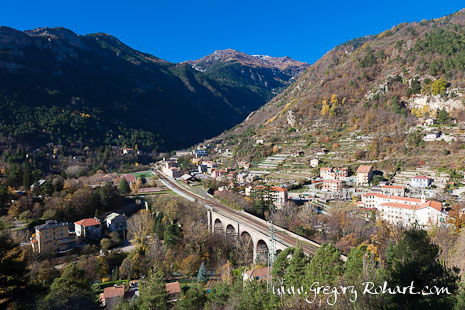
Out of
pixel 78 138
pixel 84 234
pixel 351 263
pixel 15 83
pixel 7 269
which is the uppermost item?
pixel 15 83

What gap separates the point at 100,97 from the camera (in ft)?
290

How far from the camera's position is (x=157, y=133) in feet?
284

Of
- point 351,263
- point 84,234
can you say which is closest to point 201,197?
point 84,234

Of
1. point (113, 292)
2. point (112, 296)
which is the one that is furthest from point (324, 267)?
point (113, 292)

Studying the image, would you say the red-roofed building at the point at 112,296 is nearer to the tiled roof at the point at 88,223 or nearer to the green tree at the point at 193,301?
the green tree at the point at 193,301

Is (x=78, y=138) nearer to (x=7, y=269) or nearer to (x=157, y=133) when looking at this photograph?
(x=157, y=133)

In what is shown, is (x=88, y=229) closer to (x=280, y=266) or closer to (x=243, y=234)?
(x=243, y=234)

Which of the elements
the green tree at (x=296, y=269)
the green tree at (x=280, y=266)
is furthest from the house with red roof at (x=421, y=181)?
the green tree at (x=296, y=269)

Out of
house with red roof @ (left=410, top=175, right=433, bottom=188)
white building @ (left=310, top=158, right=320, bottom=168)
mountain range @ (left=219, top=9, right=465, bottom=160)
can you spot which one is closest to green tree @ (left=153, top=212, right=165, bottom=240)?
white building @ (left=310, top=158, right=320, bottom=168)

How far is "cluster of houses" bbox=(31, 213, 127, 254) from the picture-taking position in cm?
2066

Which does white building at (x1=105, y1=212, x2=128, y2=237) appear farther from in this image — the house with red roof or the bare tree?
Answer: the house with red roof

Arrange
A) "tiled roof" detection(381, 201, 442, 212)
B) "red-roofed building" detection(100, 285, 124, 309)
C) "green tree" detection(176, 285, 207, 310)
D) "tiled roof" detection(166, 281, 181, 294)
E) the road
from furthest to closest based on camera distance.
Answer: "tiled roof" detection(381, 201, 442, 212) → the road → "tiled roof" detection(166, 281, 181, 294) → "red-roofed building" detection(100, 285, 124, 309) → "green tree" detection(176, 285, 207, 310)

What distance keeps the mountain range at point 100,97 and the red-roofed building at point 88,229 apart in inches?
1450

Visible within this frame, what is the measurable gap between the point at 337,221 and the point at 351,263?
12.5 metres
